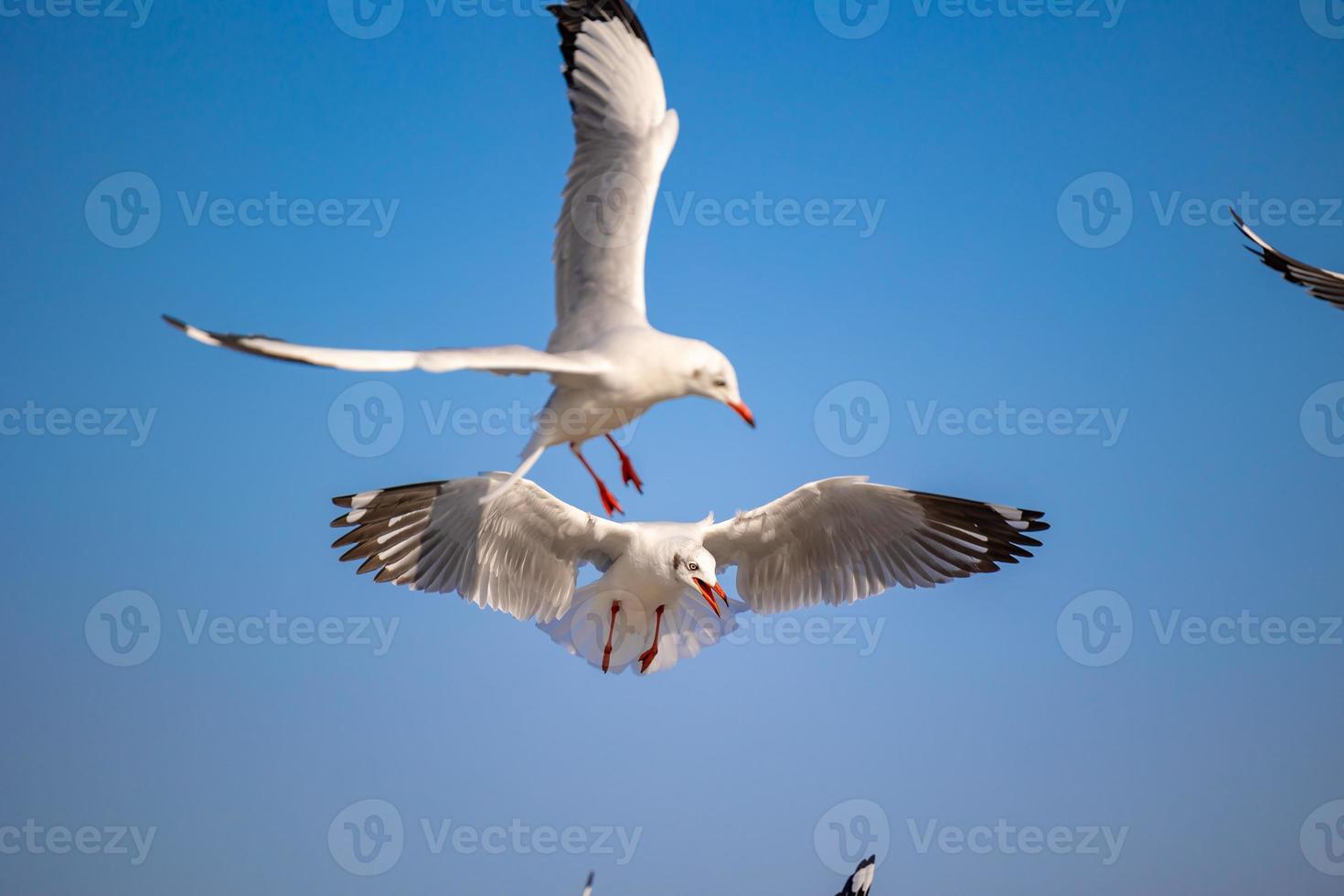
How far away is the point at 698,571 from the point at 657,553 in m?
0.21

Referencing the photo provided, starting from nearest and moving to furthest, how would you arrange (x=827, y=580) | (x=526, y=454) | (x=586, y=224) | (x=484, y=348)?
(x=484, y=348) < (x=526, y=454) < (x=586, y=224) < (x=827, y=580)

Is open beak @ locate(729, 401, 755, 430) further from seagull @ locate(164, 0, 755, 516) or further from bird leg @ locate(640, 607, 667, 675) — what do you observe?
bird leg @ locate(640, 607, 667, 675)

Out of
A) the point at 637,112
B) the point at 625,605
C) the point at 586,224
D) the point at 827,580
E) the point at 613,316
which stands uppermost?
the point at 637,112

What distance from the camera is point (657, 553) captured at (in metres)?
5.50

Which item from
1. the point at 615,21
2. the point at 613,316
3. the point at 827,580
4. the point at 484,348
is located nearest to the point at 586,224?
the point at 613,316

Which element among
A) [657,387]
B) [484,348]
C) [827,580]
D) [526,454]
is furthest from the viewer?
[827,580]

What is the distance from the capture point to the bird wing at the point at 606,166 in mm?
3953

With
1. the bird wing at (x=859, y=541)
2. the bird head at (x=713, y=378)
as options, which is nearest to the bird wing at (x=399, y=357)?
the bird head at (x=713, y=378)

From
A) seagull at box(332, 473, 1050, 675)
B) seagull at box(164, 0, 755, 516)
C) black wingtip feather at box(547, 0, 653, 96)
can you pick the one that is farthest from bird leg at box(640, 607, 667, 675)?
black wingtip feather at box(547, 0, 653, 96)

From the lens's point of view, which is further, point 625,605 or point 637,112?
point 625,605

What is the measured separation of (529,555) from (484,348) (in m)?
2.77

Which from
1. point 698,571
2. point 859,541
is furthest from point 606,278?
point 859,541

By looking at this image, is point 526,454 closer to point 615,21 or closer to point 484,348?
point 484,348

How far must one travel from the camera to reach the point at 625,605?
577 centimetres
